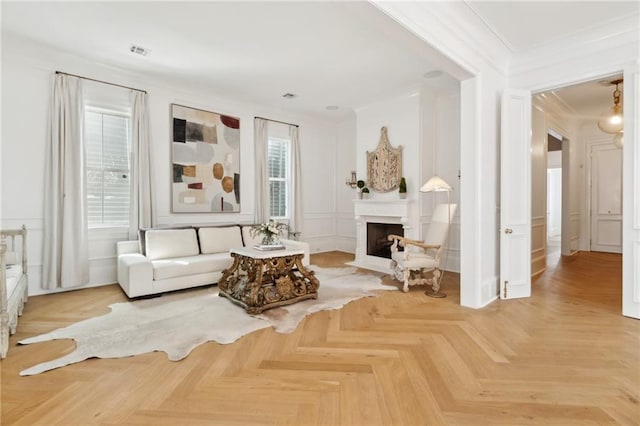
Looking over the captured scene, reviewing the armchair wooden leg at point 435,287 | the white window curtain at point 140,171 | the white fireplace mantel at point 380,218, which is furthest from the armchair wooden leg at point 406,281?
the white window curtain at point 140,171

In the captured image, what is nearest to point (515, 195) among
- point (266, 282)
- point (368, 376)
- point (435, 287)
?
point (435, 287)

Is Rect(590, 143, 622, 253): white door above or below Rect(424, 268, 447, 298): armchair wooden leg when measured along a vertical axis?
above

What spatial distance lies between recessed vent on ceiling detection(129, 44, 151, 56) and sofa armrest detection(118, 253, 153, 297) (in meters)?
2.58

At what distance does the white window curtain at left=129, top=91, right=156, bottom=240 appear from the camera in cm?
461

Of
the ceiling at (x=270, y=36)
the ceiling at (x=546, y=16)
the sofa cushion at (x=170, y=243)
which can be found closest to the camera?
the ceiling at (x=546, y=16)

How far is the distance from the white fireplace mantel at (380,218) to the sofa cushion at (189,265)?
244 centimetres

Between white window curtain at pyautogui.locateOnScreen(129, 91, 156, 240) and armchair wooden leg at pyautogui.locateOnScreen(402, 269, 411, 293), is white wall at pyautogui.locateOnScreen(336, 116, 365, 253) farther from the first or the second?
white window curtain at pyautogui.locateOnScreen(129, 91, 156, 240)

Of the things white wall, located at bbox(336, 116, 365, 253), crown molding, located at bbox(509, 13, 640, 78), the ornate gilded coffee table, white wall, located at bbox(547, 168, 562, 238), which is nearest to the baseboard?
the ornate gilded coffee table

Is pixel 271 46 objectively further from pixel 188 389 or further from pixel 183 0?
pixel 188 389

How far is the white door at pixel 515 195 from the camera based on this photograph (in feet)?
12.1

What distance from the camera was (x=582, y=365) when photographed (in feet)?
7.16

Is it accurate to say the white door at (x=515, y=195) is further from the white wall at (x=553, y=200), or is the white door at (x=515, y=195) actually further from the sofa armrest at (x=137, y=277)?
the white wall at (x=553, y=200)

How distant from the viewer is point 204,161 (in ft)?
17.6

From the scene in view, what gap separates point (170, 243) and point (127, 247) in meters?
0.59
